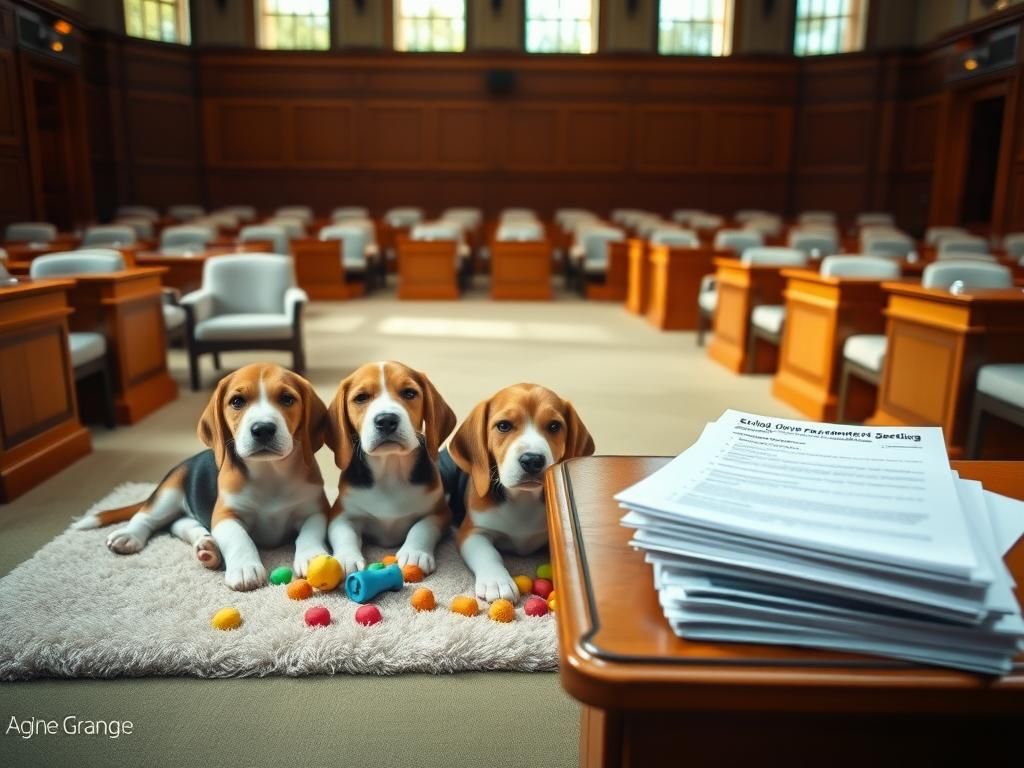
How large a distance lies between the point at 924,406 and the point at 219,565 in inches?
107

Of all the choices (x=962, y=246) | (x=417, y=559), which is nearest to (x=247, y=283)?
(x=417, y=559)

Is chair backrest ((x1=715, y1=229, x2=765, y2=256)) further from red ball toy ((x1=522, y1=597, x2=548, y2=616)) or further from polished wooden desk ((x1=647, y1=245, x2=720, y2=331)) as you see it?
red ball toy ((x1=522, y1=597, x2=548, y2=616))

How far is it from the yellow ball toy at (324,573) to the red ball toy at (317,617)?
0.37ft

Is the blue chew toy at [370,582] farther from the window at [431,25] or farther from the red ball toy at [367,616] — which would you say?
the window at [431,25]

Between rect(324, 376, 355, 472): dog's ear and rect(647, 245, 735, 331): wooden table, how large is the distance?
5018mm

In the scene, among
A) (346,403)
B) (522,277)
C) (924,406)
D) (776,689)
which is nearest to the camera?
(776,689)

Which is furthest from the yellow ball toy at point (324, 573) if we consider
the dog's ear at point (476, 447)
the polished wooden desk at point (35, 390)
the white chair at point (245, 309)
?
the white chair at point (245, 309)

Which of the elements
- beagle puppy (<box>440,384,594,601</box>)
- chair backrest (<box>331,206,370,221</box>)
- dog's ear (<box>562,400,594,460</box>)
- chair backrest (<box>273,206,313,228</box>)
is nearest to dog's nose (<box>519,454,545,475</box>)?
beagle puppy (<box>440,384,594,601</box>)

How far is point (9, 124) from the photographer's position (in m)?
9.18

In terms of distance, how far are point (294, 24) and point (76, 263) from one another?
997 cm

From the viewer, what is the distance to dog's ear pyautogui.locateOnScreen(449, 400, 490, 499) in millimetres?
1890

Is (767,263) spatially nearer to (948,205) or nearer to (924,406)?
(924,406)

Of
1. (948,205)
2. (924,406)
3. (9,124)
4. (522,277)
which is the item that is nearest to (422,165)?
(522,277)

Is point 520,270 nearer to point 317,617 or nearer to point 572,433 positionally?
point 572,433
